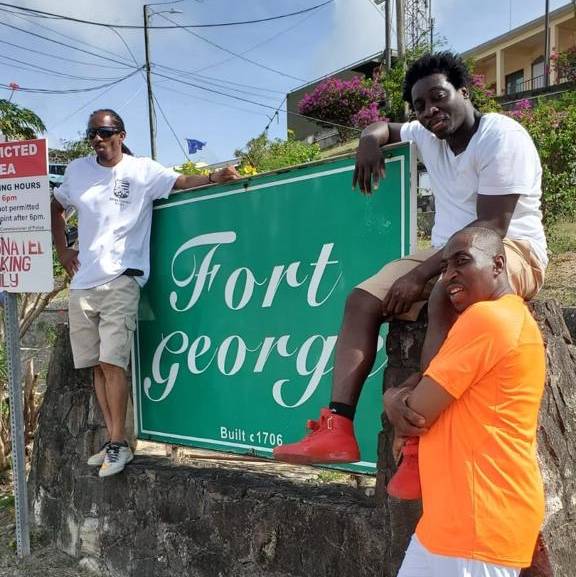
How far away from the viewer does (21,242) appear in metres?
3.45

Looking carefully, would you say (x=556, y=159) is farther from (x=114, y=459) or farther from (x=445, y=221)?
(x=114, y=459)

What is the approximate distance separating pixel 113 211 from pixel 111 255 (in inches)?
8.5

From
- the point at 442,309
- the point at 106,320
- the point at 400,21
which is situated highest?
the point at 400,21

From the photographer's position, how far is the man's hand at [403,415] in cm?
166

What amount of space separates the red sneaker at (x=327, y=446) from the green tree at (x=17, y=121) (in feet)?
29.3

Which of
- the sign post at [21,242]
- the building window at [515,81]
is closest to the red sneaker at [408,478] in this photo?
the sign post at [21,242]

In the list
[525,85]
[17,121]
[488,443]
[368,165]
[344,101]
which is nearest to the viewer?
[488,443]

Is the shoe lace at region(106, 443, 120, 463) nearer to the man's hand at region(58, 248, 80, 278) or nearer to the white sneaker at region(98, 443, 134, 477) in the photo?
the white sneaker at region(98, 443, 134, 477)

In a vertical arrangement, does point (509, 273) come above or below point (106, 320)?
above

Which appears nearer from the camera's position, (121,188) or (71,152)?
(121,188)

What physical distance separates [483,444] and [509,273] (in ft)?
1.90

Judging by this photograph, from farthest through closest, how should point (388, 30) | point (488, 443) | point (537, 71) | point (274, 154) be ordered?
point (537, 71) < point (388, 30) < point (274, 154) < point (488, 443)

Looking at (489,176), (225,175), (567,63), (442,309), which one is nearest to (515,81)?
(567,63)

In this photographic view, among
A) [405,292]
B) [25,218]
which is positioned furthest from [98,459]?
[405,292]
